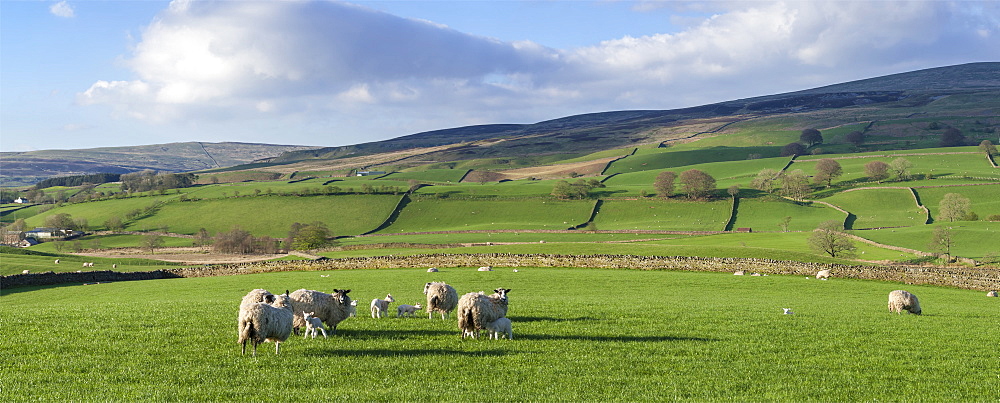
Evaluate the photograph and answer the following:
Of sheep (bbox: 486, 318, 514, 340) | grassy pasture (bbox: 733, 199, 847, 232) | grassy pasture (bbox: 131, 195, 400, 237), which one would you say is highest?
sheep (bbox: 486, 318, 514, 340)

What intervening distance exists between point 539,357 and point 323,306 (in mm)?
7215

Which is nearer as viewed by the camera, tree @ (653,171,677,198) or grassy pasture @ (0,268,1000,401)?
grassy pasture @ (0,268,1000,401)

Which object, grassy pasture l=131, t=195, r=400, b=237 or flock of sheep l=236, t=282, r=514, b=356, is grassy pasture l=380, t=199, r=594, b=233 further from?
flock of sheep l=236, t=282, r=514, b=356

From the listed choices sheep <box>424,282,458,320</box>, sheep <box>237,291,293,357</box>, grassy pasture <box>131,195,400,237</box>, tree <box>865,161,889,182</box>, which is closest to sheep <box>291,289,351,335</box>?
sheep <box>237,291,293,357</box>

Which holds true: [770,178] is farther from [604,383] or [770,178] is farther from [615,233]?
[604,383]

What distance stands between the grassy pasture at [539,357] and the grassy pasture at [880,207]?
3692 inches

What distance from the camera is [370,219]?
454 feet

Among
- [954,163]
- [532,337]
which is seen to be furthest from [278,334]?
[954,163]

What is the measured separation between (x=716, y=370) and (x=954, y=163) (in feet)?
592

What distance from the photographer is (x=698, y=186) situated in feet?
470

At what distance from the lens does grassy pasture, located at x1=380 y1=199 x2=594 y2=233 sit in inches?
5118

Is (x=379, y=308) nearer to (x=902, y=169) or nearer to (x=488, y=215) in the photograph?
(x=488, y=215)

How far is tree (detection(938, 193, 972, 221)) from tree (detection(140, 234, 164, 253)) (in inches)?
5085

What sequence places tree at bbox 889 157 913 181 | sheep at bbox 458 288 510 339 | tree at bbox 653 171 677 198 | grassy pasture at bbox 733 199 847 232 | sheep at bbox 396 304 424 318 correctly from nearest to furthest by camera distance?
sheep at bbox 458 288 510 339 → sheep at bbox 396 304 424 318 → grassy pasture at bbox 733 199 847 232 → tree at bbox 653 171 677 198 → tree at bbox 889 157 913 181
